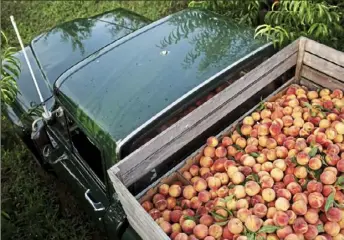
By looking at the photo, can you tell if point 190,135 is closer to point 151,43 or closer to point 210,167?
point 210,167

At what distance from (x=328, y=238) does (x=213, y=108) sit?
3.62 feet

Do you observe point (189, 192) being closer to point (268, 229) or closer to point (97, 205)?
point (268, 229)

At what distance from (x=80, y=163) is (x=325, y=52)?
215cm

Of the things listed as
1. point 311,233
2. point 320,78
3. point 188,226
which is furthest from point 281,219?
point 320,78

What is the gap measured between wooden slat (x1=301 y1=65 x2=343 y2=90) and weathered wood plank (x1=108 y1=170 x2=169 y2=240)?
6.24 ft

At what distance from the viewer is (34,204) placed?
4.27 m

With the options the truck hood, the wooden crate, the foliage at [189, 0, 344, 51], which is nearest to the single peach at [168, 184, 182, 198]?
the wooden crate

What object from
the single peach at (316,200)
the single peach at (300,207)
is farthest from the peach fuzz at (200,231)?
the single peach at (316,200)

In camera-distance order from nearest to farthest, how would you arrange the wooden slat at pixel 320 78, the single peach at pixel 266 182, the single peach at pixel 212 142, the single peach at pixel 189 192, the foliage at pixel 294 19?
the single peach at pixel 266 182
the single peach at pixel 189 192
the single peach at pixel 212 142
the wooden slat at pixel 320 78
the foliage at pixel 294 19

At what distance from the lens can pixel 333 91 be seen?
3.29 meters

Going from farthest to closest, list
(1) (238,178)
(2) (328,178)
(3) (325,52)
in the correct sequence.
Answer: (3) (325,52), (1) (238,178), (2) (328,178)

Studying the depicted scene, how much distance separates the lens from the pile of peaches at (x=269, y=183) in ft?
7.93

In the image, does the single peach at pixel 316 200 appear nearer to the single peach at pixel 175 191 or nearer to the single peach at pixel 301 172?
the single peach at pixel 301 172

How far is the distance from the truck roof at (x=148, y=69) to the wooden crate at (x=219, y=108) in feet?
0.63
